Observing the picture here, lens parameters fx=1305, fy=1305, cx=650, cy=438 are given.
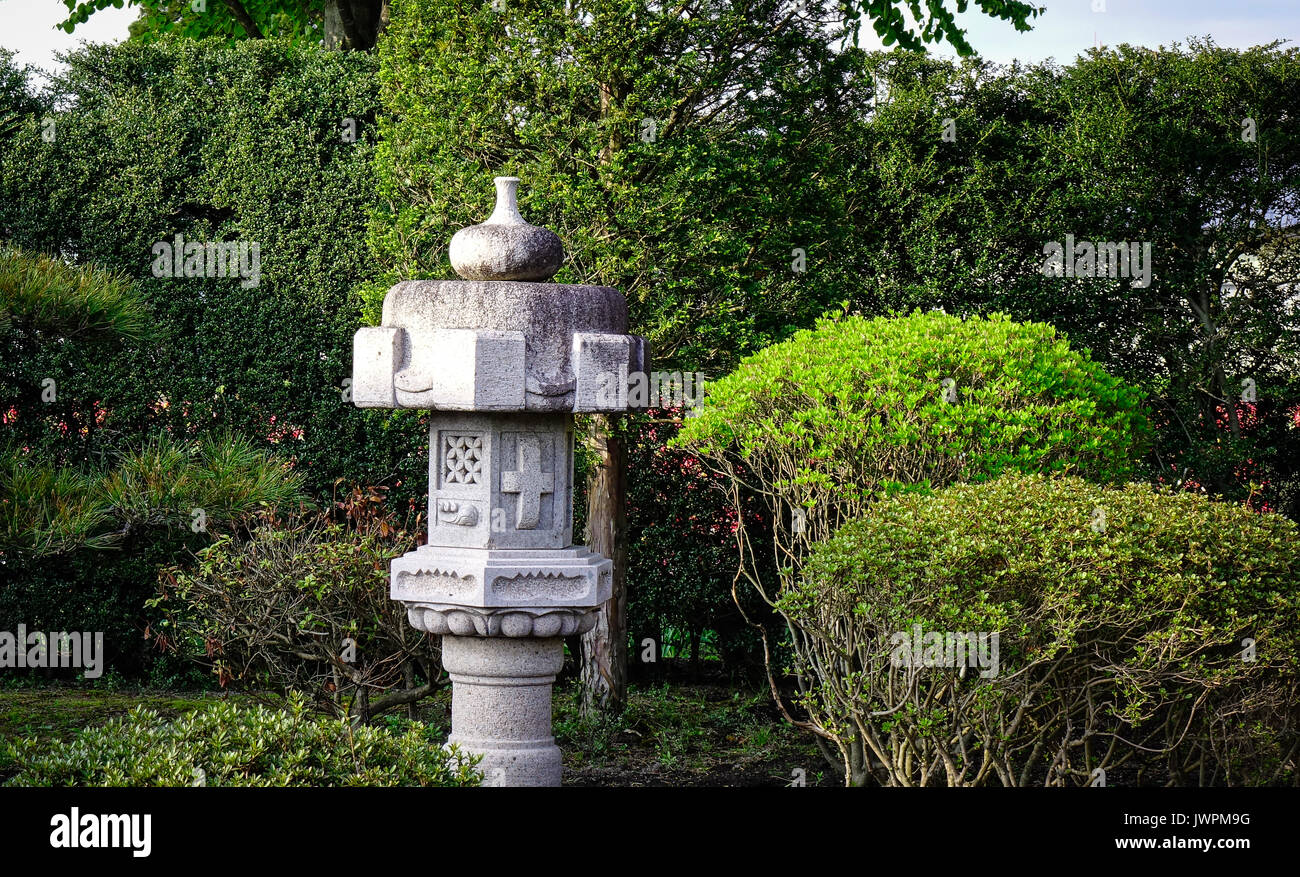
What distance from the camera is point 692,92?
7254mm

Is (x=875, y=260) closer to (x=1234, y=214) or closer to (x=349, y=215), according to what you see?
(x=1234, y=214)

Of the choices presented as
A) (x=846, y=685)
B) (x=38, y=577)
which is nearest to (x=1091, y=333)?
(x=846, y=685)

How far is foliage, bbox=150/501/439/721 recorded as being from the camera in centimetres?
650

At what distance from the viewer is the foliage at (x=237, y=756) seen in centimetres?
402

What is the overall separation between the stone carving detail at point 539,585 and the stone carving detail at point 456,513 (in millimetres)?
288

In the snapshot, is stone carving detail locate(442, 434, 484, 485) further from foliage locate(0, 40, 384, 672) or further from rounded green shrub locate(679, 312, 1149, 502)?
foliage locate(0, 40, 384, 672)

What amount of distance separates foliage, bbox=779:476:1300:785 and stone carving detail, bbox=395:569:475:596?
1.45 meters

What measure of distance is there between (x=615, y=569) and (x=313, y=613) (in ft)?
6.50

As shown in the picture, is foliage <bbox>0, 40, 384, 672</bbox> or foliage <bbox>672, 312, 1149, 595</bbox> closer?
foliage <bbox>672, 312, 1149, 595</bbox>

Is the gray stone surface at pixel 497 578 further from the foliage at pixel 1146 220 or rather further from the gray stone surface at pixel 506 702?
the foliage at pixel 1146 220

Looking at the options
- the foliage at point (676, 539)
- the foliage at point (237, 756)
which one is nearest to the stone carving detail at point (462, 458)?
the foliage at point (237, 756)

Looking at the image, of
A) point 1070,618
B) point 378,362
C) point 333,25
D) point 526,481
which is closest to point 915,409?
point 1070,618

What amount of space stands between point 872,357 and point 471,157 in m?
2.74

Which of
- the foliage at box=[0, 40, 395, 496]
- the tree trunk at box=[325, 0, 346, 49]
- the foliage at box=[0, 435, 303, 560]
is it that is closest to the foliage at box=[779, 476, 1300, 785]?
the foliage at box=[0, 435, 303, 560]
